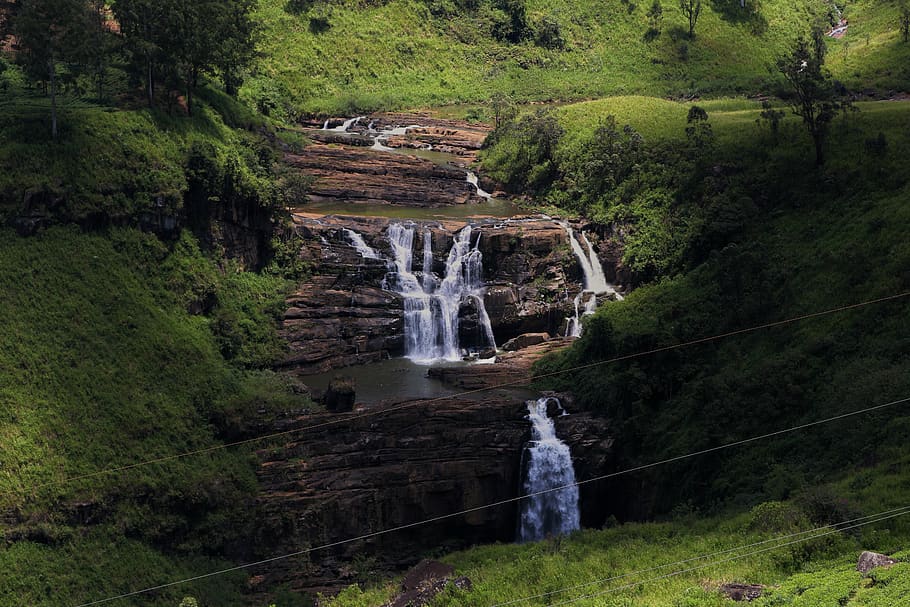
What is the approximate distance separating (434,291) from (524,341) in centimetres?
605

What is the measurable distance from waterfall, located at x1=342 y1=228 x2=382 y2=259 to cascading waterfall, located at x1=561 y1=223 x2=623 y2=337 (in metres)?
11.1

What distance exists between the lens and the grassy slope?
82.1 m

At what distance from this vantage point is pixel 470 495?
3553 cm

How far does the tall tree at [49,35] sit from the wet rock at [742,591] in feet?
115

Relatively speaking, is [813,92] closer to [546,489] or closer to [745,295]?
[745,295]

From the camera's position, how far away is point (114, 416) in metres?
35.2

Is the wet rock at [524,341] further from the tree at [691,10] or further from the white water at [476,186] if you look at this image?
the tree at [691,10]

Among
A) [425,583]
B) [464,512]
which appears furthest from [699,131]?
[425,583]

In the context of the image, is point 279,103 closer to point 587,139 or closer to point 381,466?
point 587,139

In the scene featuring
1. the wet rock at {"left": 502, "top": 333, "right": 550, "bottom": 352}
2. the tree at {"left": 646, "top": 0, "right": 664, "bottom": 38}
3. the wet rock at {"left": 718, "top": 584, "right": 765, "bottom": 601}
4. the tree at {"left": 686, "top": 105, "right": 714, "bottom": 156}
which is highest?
the tree at {"left": 646, "top": 0, "right": 664, "bottom": 38}

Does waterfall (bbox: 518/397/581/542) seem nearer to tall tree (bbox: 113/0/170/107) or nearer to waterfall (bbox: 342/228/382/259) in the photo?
waterfall (bbox: 342/228/382/259)

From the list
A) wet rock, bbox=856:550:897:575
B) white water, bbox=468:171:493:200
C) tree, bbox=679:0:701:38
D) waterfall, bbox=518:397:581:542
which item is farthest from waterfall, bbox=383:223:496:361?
tree, bbox=679:0:701:38

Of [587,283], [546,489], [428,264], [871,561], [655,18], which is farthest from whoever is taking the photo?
[655,18]

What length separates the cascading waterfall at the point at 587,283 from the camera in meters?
48.1
